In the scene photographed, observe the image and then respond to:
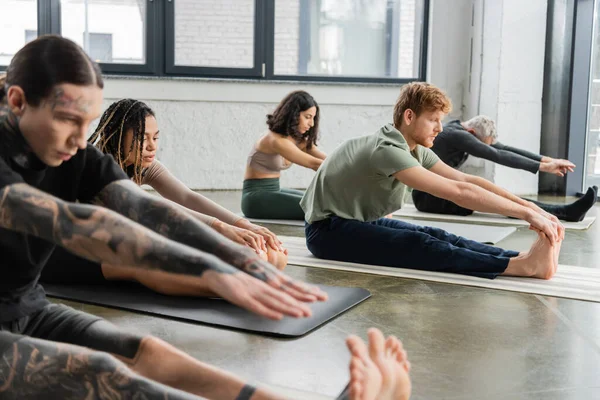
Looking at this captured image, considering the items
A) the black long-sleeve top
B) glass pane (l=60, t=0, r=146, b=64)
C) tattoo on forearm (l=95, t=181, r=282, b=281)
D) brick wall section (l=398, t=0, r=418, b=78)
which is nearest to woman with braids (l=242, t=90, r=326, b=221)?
the black long-sleeve top

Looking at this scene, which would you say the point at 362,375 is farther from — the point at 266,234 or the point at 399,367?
the point at 266,234

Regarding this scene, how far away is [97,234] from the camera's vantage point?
4.15 ft

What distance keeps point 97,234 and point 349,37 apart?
6.22 meters

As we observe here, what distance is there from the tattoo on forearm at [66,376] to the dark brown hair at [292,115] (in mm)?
3499

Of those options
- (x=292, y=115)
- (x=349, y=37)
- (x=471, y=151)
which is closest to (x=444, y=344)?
(x=292, y=115)

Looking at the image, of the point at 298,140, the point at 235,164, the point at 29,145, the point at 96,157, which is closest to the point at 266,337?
the point at 96,157

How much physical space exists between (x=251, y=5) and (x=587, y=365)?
5462 millimetres

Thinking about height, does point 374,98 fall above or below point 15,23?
Result: below

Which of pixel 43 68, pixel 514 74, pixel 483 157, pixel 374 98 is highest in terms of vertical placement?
pixel 514 74

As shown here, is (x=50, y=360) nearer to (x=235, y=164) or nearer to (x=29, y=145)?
(x=29, y=145)

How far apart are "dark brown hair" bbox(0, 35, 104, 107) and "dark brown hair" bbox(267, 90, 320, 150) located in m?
3.38

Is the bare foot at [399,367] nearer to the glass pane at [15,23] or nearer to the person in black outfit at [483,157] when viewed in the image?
the person in black outfit at [483,157]

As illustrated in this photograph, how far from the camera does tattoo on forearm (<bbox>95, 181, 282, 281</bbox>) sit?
1.34 meters

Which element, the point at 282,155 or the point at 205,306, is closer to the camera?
the point at 205,306
